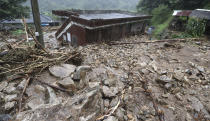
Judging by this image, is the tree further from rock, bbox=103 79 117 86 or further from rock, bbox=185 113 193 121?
rock, bbox=185 113 193 121

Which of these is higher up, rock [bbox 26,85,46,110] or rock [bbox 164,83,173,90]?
rock [bbox 26,85,46,110]

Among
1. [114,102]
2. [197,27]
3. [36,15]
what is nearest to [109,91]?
[114,102]

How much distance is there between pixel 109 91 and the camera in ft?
8.86

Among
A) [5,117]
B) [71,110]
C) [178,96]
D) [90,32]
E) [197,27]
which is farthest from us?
[197,27]

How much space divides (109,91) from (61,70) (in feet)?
4.62

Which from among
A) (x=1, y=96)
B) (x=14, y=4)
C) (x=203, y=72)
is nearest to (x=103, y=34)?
(x=203, y=72)

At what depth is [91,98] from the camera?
7.43 feet

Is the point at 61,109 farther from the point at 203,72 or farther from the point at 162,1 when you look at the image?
the point at 162,1

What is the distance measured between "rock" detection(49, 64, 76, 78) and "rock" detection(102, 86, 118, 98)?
1025 millimetres

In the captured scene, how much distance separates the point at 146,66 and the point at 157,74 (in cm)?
58

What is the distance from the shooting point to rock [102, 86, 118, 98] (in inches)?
103

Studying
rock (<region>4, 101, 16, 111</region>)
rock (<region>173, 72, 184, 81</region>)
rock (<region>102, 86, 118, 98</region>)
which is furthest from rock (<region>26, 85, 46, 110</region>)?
rock (<region>173, 72, 184, 81</region>)

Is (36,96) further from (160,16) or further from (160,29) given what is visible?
(160,16)

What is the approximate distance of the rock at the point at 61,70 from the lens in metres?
2.89
